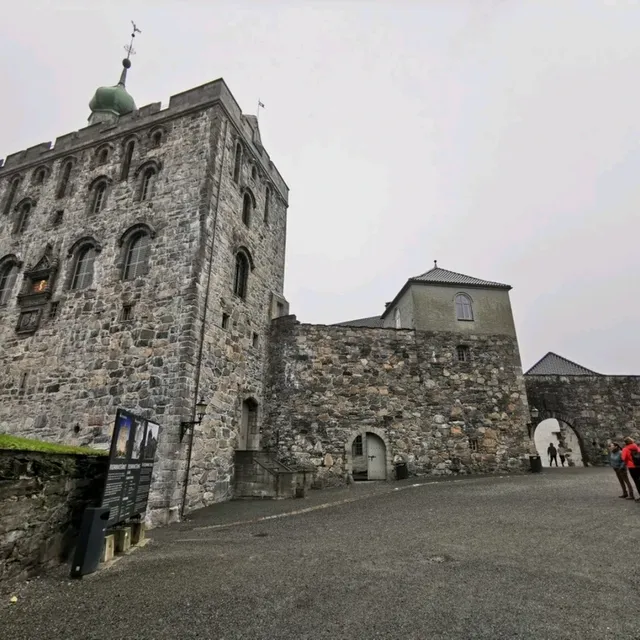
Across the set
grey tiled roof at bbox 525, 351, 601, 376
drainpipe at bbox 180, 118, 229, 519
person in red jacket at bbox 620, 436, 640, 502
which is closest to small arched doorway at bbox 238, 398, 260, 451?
drainpipe at bbox 180, 118, 229, 519

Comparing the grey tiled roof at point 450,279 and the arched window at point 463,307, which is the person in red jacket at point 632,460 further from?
the grey tiled roof at point 450,279

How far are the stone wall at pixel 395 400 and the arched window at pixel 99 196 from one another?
8.00 meters

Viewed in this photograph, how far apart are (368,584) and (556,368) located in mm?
21000

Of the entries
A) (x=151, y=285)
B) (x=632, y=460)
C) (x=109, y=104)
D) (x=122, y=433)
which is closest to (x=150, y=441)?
(x=122, y=433)

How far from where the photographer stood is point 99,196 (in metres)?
14.7

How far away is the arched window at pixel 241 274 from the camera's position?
45.8 ft

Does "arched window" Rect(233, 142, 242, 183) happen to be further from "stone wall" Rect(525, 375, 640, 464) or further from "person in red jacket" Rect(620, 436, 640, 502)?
"stone wall" Rect(525, 375, 640, 464)

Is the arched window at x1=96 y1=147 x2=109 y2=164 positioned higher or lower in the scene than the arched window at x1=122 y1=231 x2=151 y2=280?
higher

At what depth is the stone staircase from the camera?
11555 mm

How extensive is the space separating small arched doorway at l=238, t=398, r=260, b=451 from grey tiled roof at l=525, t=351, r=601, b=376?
14.8 m

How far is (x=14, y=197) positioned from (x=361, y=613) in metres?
20.6

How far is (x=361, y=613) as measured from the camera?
12.2ft

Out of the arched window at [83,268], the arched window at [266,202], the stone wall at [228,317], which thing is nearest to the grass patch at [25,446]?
the stone wall at [228,317]

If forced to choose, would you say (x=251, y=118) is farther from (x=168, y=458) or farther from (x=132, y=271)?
(x=168, y=458)
